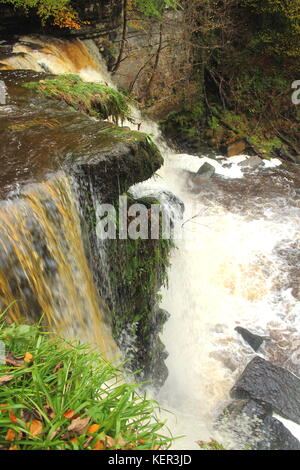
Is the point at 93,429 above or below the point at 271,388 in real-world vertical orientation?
above

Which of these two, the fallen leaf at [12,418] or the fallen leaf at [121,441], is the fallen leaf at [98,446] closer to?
the fallen leaf at [121,441]

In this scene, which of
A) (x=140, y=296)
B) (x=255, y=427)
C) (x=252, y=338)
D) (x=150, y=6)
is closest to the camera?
(x=255, y=427)

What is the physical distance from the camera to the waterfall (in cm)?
291

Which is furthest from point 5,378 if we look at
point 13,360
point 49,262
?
point 49,262

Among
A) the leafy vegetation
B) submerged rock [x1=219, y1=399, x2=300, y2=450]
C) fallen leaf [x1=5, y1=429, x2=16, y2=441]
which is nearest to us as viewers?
fallen leaf [x1=5, y1=429, x2=16, y2=441]

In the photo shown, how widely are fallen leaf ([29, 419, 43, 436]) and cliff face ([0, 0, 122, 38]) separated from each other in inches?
299

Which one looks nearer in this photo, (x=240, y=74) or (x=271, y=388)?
(x=271, y=388)

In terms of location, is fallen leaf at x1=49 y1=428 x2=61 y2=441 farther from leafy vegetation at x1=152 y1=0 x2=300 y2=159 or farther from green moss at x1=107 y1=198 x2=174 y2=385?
leafy vegetation at x1=152 y1=0 x2=300 y2=159

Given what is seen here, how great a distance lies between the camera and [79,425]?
198 centimetres

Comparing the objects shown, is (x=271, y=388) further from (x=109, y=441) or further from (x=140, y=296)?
(x=109, y=441)

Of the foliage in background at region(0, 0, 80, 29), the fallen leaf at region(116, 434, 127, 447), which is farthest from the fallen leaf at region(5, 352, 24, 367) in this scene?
the foliage in background at region(0, 0, 80, 29)

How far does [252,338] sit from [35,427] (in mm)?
4709

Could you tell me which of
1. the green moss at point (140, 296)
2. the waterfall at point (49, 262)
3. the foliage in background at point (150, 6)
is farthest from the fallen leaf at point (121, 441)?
the foliage in background at point (150, 6)

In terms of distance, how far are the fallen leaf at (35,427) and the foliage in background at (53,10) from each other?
7.28 meters
